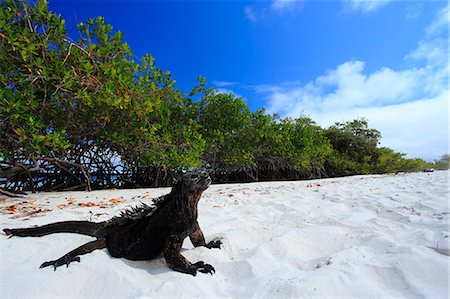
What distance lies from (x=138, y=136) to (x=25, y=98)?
287cm

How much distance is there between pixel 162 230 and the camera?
188cm

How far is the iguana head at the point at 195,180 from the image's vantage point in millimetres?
1753

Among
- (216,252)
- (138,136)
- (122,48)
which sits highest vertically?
(122,48)

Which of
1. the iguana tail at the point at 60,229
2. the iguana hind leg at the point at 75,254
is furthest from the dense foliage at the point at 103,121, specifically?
the iguana hind leg at the point at 75,254

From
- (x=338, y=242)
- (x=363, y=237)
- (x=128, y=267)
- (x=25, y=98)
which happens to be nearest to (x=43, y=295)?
(x=128, y=267)

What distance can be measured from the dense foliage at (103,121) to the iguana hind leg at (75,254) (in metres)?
3.10

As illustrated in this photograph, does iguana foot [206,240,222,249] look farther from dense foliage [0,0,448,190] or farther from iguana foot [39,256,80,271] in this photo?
dense foliage [0,0,448,190]

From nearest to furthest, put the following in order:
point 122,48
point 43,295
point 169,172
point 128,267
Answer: point 43,295 → point 128,267 → point 122,48 → point 169,172

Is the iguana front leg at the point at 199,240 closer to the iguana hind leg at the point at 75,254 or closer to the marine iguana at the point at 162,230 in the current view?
the marine iguana at the point at 162,230

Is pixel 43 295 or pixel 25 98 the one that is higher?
pixel 25 98

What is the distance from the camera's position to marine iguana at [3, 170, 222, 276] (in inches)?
67.8

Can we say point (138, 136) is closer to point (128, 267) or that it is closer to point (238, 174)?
point (128, 267)

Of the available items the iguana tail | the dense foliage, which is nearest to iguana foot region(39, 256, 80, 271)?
the iguana tail

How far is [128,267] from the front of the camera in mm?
1665
